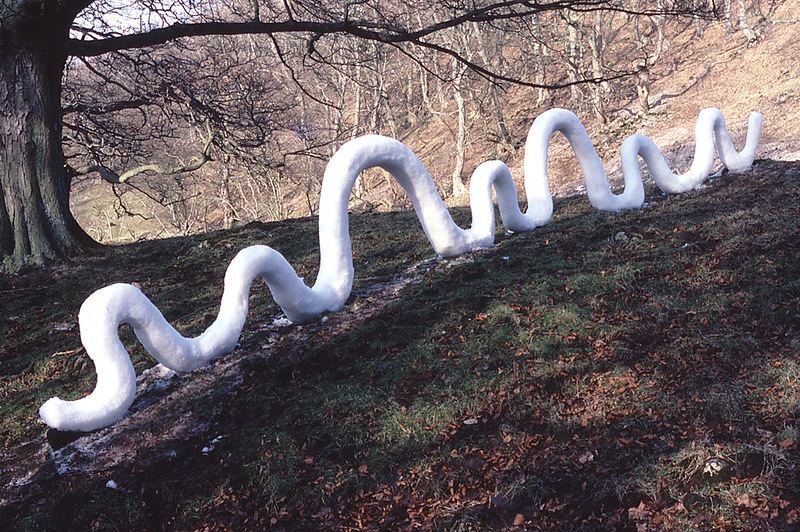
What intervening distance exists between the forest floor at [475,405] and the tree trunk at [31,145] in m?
1.32

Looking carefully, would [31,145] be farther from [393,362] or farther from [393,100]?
[393,100]

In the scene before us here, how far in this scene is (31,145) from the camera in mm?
6965

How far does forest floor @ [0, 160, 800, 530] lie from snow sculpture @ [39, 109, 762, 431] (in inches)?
7.7

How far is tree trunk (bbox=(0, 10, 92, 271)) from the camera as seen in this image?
6812 millimetres

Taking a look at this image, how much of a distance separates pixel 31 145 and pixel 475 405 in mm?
5919

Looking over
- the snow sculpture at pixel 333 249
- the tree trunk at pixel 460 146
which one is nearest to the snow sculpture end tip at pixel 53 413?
the snow sculpture at pixel 333 249

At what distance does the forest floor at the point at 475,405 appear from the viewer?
2672mm

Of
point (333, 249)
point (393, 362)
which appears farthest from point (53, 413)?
point (333, 249)

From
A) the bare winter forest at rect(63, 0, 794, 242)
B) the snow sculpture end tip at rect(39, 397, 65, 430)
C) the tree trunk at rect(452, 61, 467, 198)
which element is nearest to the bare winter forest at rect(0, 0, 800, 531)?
the snow sculpture end tip at rect(39, 397, 65, 430)

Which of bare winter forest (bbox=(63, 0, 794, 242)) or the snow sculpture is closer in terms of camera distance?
the snow sculpture

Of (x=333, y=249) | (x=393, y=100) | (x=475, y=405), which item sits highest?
(x=393, y=100)

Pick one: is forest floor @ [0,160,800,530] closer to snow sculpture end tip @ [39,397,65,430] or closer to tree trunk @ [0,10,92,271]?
snow sculpture end tip @ [39,397,65,430]

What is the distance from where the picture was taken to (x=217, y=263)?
7254 millimetres

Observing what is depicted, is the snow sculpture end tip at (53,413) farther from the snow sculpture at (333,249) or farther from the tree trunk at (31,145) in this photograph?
the tree trunk at (31,145)
